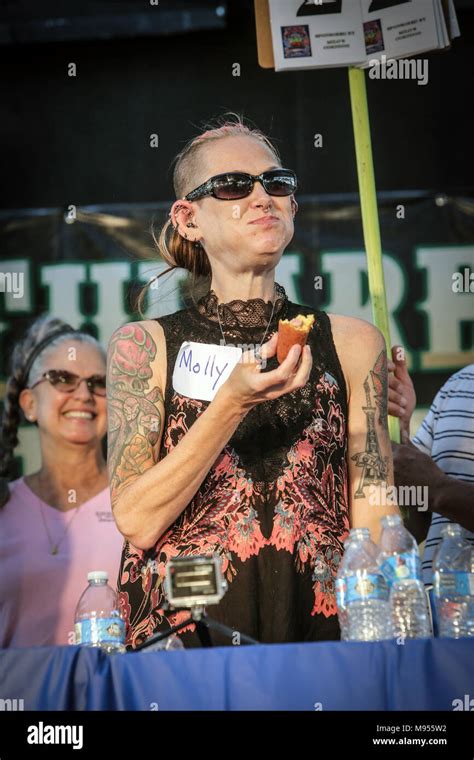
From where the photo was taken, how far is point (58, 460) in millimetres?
5797

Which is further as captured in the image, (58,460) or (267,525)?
(58,460)

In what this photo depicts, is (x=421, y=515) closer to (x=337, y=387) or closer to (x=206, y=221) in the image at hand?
(x=337, y=387)

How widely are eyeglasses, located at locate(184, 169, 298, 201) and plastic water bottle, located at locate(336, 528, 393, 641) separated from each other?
1.14 meters

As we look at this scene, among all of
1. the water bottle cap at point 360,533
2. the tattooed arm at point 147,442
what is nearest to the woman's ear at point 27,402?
the tattooed arm at point 147,442

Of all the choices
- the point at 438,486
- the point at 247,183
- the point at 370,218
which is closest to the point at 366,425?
the point at 247,183

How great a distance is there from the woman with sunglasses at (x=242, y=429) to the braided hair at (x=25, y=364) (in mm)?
2068

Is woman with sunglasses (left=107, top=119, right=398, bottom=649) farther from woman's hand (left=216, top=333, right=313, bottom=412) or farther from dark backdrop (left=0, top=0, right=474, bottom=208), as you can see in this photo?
dark backdrop (left=0, top=0, right=474, bottom=208)

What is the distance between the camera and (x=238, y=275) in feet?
11.8

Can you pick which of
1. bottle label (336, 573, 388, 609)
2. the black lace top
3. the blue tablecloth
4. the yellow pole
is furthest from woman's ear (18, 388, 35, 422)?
the blue tablecloth

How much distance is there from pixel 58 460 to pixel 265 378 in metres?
2.99

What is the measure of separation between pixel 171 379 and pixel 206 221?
0.51 m

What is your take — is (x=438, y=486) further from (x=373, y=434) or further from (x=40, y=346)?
(x=40, y=346)

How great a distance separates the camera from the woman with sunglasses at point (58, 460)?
548cm

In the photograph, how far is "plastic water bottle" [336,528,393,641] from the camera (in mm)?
2812
